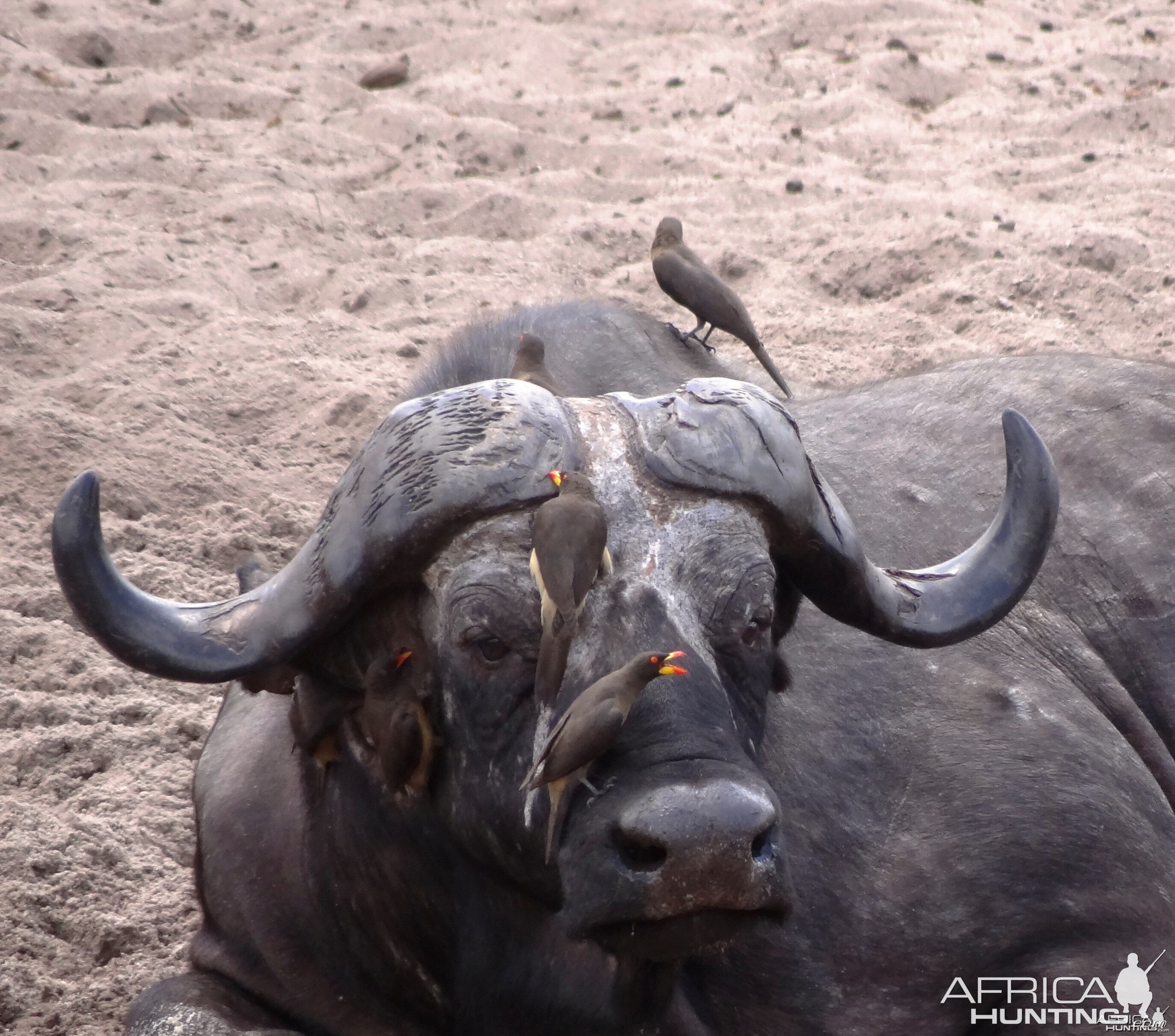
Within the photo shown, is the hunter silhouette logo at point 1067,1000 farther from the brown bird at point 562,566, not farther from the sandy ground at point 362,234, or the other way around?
the sandy ground at point 362,234

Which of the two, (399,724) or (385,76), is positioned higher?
(399,724)

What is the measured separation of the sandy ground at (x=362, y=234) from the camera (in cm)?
418

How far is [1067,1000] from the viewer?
3078 mm

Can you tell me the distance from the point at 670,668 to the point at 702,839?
0.31 m

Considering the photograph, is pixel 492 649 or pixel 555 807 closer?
pixel 555 807

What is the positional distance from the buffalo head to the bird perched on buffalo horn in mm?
14

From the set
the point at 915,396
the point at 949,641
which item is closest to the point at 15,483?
the point at 915,396

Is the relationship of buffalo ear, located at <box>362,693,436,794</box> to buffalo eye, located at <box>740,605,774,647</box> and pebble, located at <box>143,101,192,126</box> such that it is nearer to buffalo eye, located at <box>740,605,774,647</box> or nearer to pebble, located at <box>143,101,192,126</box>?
buffalo eye, located at <box>740,605,774,647</box>

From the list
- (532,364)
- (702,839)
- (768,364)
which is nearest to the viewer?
(702,839)

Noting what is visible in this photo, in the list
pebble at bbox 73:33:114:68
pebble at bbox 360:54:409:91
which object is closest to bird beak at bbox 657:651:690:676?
pebble at bbox 360:54:409:91

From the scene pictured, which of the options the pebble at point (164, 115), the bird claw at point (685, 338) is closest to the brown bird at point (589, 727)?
the bird claw at point (685, 338)

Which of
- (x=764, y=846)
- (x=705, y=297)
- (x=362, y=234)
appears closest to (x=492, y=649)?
(x=764, y=846)

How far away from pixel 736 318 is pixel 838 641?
1.97 meters
